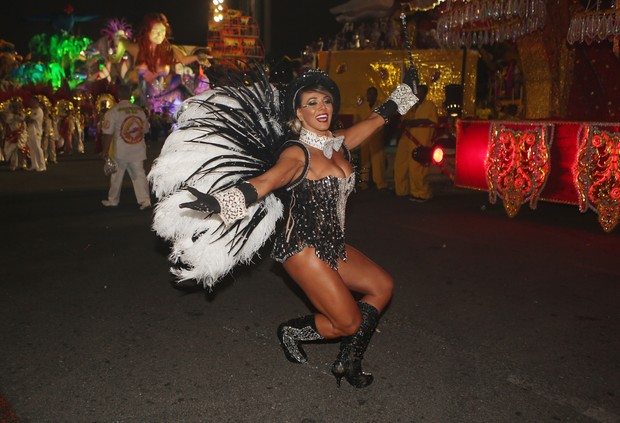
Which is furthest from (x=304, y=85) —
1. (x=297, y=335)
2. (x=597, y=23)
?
(x=597, y=23)

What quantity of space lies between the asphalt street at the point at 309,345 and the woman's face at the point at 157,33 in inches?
694

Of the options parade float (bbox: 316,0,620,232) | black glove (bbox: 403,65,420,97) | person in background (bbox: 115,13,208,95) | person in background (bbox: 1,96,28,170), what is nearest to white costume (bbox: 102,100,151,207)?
parade float (bbox: 316,0,620,232)

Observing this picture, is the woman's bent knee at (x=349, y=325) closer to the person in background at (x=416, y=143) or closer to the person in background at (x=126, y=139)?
the person in background at (x=126, y=139)

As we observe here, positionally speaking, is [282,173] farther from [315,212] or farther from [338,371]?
[338,371]

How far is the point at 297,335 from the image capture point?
12.2ft

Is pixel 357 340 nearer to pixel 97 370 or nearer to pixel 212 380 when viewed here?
pixel 212 380

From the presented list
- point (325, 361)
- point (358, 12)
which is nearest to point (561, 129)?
point (325, 361)

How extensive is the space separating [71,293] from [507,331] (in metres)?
3.59

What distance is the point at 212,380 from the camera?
3590mm

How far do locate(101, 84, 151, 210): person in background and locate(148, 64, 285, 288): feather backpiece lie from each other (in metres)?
6.31

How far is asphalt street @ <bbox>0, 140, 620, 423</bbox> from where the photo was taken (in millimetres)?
3275

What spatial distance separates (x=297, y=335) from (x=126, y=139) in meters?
6.65

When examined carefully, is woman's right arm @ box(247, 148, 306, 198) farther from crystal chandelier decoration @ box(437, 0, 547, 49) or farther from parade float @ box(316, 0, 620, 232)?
crystal chandelier decoration @ box(437, 0, 547, 49)

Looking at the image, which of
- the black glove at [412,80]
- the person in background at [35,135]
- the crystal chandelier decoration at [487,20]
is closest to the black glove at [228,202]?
the black glove at [412,80]
